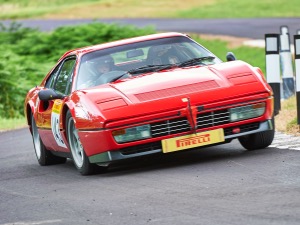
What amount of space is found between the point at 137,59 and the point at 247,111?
5.35ft

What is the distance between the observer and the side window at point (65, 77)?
37.9ft

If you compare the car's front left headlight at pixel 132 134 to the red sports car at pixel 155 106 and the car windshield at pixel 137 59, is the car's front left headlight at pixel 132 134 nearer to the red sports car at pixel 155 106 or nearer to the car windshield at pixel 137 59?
→ the red sports car at pixel 155 106

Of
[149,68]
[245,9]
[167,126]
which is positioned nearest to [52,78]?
[149,68]

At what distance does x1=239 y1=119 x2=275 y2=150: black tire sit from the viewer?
422 inches

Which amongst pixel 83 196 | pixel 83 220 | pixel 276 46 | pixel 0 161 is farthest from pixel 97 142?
pixel 276 46

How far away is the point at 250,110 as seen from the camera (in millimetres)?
10227

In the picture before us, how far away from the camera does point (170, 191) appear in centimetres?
843

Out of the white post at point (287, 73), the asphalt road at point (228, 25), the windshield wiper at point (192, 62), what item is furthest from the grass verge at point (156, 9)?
the windshield wiper at point (192, 62)

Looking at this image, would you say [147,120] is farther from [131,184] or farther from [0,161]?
[0,161]

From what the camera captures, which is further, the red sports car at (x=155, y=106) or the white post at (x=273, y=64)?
the white post at (x=273, y=64)

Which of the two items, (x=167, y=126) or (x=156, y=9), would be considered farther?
(x=156, y=9)

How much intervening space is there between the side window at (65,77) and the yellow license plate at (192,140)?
1.85m

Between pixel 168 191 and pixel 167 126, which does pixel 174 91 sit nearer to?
pixel 167 126

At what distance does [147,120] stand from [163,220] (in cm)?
292
